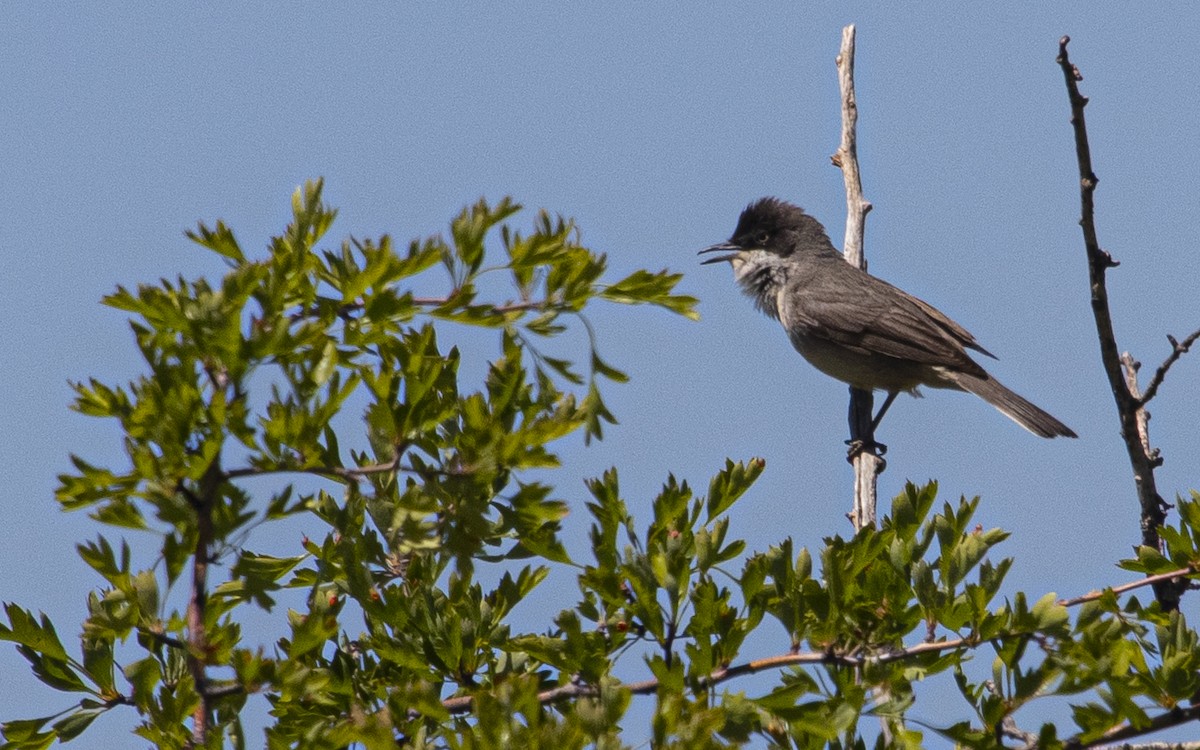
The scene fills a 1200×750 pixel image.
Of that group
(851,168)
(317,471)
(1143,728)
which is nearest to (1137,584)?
(1143,728)

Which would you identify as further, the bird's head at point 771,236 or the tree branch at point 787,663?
the bird's head at point 771,236

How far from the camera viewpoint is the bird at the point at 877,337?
331 inches

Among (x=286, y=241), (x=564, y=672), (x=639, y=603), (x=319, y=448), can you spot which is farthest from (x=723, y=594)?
(x=286, y=241)

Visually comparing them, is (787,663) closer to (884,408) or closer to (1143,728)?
(1143,728)

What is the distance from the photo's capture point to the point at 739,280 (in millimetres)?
9562

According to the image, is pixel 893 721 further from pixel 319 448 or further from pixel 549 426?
pixel 319 448

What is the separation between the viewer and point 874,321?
8.52 metres

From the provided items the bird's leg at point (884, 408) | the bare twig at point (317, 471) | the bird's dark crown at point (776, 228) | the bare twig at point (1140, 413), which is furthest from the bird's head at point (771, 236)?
the bare twig at point (317, 471)

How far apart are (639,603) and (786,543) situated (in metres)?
0.48

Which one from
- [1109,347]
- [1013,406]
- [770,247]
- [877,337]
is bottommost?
[1109,347]

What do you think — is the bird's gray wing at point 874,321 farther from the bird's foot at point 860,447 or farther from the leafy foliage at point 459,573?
the leafy foliage at point 459,573

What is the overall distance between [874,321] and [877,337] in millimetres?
126

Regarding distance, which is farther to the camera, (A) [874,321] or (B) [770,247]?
(B) [770,247]

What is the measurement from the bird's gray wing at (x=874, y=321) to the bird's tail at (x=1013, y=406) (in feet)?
0.28
